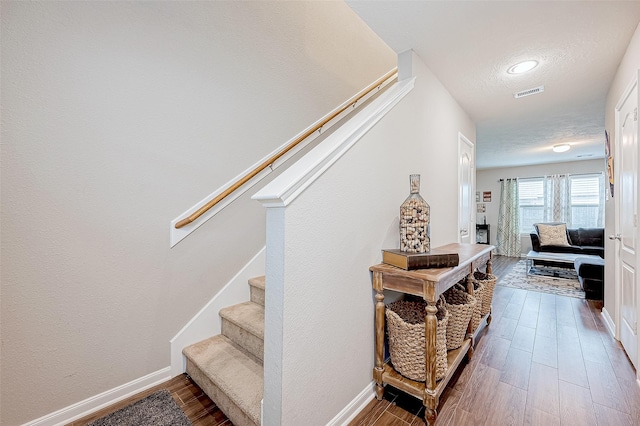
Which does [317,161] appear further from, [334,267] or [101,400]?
[101,400]

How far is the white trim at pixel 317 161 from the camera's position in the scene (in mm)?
1100

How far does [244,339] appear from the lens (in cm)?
181

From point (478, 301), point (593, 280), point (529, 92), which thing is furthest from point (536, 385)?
point (593, 280)

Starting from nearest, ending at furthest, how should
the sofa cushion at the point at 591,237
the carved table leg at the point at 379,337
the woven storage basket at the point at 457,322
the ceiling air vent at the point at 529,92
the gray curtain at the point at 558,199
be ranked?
the carved table leg at the point at 379,337
the woven storage basket at the point at 457,322
the ceiling air vent at the point at 529,92
the sofa cushion at the point at 591,237
the gray curtain at the point at 558,199

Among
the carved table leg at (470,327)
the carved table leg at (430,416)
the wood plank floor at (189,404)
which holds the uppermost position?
the carved table leg at (470,327)

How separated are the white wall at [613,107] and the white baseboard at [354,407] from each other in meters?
2.57

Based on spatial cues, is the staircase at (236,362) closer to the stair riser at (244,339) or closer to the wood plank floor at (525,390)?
the stair riser at (244,339)

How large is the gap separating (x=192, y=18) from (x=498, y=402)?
10.6ft

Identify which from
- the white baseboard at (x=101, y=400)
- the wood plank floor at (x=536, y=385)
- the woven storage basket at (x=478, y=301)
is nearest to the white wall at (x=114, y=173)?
the white baseboard at (x=101, y=400)

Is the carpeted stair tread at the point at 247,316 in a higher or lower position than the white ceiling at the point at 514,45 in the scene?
lower

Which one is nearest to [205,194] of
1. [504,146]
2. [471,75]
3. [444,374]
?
[444,374]

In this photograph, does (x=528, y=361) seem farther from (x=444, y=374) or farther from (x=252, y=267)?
(x=252, y=267)

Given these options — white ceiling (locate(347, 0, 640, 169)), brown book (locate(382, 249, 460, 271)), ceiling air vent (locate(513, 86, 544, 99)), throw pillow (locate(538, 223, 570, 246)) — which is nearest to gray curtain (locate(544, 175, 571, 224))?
throw pillow (locate(538, 223, 570, 246))

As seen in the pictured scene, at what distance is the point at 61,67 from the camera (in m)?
1.40
